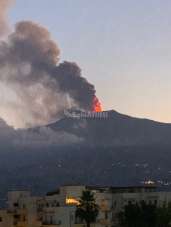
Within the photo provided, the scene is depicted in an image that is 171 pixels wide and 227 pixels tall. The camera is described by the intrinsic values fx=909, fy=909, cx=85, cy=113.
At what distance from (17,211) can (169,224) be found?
30283mm

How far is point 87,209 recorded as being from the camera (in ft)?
454

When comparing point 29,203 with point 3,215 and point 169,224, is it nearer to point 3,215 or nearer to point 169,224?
point 3,215

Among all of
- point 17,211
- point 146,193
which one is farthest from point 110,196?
point 17,211

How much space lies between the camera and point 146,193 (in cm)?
15662

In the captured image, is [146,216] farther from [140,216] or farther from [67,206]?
[67,206]

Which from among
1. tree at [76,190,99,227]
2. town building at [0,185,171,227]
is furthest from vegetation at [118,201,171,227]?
town building at [0,185,171,227]

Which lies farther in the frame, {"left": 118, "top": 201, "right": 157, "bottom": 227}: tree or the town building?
the town building

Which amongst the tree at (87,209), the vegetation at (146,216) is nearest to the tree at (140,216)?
the vegetation at (146,216)

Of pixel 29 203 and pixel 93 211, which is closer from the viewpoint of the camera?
pixel 93 211

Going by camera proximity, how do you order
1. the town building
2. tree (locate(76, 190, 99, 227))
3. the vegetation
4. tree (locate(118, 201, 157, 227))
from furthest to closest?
the town building, tree (locate(76, 190, 99, 227)), the vegetation, tree (locate(118, 201, 157, 227))

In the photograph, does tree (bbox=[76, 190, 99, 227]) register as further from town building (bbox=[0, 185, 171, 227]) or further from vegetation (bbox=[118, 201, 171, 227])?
town building (bbox=[0, 185, 171, 227])

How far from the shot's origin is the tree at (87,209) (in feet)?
454

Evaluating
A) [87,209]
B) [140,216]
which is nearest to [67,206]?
[87,209]

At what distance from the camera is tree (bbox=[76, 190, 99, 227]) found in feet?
454
